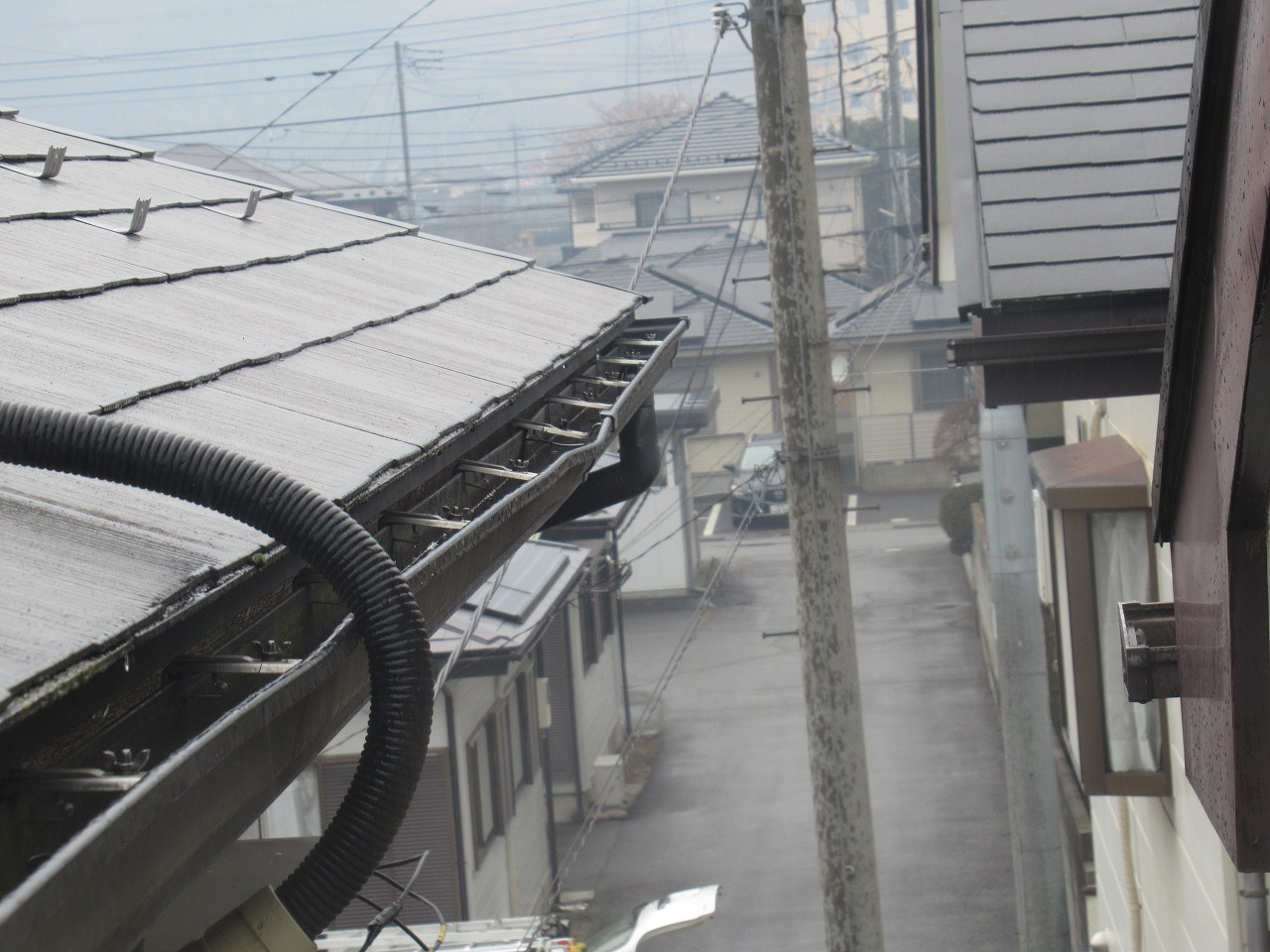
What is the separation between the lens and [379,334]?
3.15 metres

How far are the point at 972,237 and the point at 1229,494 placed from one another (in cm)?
369

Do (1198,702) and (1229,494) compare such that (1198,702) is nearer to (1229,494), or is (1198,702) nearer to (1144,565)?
(1229,494)

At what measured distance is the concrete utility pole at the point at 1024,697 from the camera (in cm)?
840

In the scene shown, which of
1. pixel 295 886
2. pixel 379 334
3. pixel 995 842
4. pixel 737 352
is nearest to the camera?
pixel 295 886

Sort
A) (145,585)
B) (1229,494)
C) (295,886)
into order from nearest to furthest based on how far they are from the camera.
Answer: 1. (145,585)
2. (295,886)
3. (1229,494)

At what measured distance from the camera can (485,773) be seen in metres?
10.7

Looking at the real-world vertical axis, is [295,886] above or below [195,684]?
below

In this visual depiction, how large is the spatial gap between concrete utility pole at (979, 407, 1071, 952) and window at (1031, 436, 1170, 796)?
2.58 meters

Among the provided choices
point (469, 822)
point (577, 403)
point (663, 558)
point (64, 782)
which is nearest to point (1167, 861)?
point (577, 403)

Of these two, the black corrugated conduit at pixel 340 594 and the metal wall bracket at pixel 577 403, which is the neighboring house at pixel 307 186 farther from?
the black corrugated conduit at pixel 340 594

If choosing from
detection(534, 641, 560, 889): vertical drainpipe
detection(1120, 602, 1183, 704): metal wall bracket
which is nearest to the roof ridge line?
detection(1120, 602, 1183, 704): metal wall bracket

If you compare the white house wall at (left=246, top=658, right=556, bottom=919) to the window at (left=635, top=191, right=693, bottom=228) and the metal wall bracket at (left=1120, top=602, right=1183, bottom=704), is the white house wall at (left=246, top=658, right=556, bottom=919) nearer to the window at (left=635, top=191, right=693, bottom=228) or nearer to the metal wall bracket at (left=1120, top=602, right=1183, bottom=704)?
the metal wall bracket at (left=1120, top=602, right=1183, bottom=704)

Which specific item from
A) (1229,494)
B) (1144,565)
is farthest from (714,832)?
(1229,494)

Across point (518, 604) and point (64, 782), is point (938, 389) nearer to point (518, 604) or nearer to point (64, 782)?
point (518, 604)
